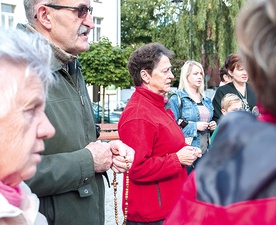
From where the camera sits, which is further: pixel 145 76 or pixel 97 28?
pixel 97 28

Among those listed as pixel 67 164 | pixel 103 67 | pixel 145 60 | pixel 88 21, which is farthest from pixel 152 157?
pixel 103 67

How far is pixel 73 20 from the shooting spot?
8.01 ft

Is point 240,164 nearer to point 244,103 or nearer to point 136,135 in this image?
point 136,135

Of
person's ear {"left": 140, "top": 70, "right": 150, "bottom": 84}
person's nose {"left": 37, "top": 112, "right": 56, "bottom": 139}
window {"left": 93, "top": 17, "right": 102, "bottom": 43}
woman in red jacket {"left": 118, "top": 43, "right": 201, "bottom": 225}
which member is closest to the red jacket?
person's nose {"left": 37, "top": 112, "right": 56, "bottom": 139}

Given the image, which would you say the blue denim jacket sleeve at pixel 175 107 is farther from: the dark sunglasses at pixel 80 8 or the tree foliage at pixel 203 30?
the tree foliage at pixel 203 30

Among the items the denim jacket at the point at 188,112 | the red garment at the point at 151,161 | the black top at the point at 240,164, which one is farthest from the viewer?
the denim jacket at the point at 188,112

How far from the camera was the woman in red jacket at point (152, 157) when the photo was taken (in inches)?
129

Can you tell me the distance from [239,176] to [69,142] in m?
1.39

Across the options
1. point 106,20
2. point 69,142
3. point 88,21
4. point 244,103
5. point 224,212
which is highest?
point 106,20

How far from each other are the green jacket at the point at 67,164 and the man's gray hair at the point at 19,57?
1.94 ft

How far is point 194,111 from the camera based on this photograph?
5.18 meters

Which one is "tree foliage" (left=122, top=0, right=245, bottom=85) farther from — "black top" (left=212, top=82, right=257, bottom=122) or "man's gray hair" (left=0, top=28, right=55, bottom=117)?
"man's gray hair" (left=0, top=28, right=55, bottom=117)

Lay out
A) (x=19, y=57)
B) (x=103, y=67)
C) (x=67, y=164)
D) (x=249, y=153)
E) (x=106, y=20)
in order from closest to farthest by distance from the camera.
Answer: (x=249, y=153) → (x=19, y=57) → (x=67, y=164) → (x=103, y=67) → (x=106, y=20)

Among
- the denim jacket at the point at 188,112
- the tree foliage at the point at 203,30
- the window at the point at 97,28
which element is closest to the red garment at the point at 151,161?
the denim jacket at the point at 188,112
